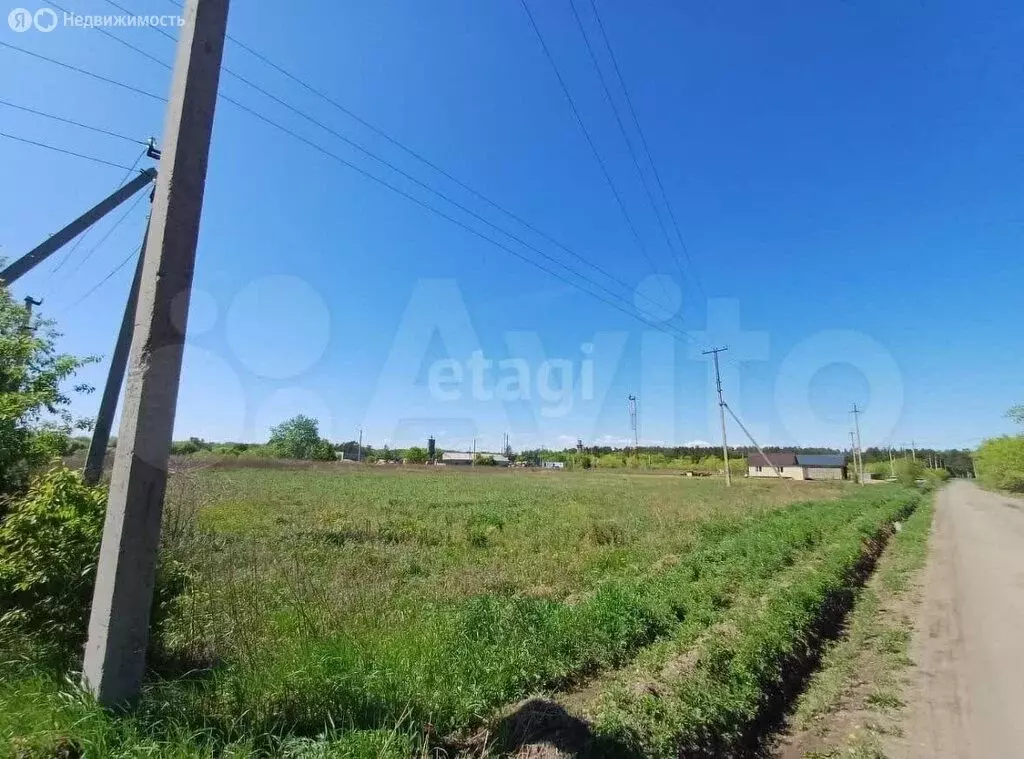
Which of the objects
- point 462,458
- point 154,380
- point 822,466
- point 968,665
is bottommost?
point 968,665

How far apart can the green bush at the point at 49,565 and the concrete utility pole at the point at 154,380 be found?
1.06m

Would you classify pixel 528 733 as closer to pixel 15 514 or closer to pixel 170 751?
pixel 170 751

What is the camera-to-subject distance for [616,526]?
1357cm

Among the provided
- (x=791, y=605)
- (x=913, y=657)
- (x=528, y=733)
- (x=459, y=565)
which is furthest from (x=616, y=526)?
(x=528, y=733)

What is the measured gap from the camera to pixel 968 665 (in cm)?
536

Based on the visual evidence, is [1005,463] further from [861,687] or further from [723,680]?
[723,680]

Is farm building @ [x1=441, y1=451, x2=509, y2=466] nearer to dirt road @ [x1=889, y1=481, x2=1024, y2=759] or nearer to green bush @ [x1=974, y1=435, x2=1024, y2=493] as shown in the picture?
green bush @ [x1=974, y1=435, x2=1024, y2=493]

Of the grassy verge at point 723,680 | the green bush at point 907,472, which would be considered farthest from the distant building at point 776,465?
the grassy verge at point 723,680

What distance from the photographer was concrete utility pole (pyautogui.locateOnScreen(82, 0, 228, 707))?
2.56 metres

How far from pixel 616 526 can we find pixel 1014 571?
27.9 ft

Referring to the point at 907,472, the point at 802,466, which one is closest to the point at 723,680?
the point at 907,472

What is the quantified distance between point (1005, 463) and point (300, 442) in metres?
92.9

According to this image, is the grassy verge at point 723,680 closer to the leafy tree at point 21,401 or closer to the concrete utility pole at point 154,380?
the concrete utility pole at point 154,380

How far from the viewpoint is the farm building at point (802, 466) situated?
247 ft
